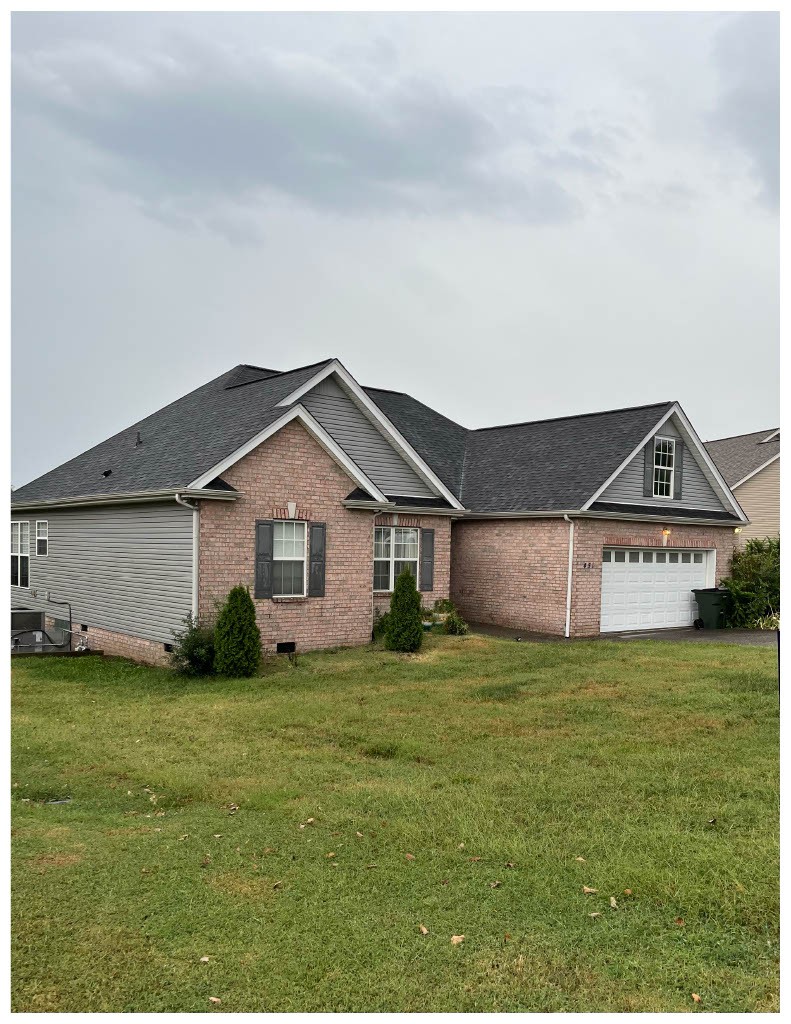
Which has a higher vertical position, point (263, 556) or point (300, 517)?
point (300, 517)

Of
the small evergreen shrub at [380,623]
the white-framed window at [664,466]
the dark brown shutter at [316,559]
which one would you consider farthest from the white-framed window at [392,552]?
the white-framed window at [664,466]

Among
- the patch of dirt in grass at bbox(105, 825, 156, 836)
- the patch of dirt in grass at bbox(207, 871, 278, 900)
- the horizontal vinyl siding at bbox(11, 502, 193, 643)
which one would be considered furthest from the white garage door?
Result: the patch of dirt in grass at bbox(207, 871, 278, 900)

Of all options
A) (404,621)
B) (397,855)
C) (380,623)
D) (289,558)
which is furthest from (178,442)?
(397,855)

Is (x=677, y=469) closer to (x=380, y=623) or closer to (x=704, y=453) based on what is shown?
(x=704, y=453)

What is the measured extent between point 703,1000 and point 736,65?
20.5ft

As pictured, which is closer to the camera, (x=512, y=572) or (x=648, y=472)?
(x=512, y=572)

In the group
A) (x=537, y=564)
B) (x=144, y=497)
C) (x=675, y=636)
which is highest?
(x=144, y=497)

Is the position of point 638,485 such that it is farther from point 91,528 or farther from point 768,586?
point 91,528

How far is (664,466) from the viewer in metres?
23.8

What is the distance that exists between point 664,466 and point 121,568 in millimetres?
15651

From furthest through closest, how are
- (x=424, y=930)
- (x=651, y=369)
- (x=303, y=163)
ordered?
(x=651, y=369), (x=303, y=163), (x=424, y=930)

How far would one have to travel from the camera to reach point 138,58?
6652mm

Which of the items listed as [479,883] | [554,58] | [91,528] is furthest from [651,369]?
[479,883]

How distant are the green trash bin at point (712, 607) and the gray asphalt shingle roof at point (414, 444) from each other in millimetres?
5639
